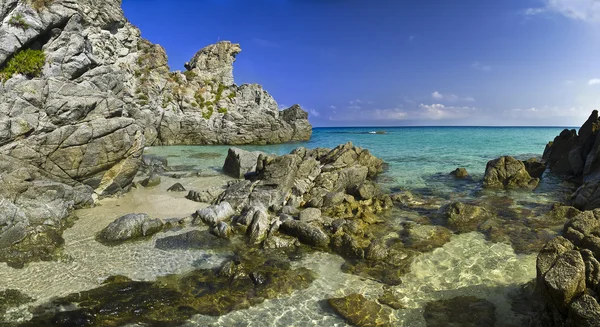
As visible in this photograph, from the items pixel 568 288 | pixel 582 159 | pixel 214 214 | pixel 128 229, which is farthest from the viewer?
pixel 582 159

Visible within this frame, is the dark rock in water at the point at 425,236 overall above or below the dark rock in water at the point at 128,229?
below

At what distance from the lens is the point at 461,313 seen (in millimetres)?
9352

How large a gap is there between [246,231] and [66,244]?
7103 millimetres

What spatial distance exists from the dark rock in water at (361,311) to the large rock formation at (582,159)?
15981 mm

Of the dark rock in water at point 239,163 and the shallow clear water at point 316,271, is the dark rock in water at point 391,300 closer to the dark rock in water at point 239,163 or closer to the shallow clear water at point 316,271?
→ the shallow clear water at point 316,271

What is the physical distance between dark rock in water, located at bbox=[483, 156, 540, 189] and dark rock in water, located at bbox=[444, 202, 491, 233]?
9277 mm

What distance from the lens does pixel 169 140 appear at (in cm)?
6425

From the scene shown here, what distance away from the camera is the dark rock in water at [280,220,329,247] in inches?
550

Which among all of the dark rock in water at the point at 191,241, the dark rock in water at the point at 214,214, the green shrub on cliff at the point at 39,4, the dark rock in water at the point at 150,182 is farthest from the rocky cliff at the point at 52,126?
the dark rock in water at the point at 214,214

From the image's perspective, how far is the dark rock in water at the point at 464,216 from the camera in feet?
54.6

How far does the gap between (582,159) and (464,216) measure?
67.3ft

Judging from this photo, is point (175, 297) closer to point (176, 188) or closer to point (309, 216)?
point (309, 216)

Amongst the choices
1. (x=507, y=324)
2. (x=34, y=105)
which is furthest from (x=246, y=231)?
(x=34, y=105)

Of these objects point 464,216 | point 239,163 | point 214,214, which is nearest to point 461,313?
point 464,216
